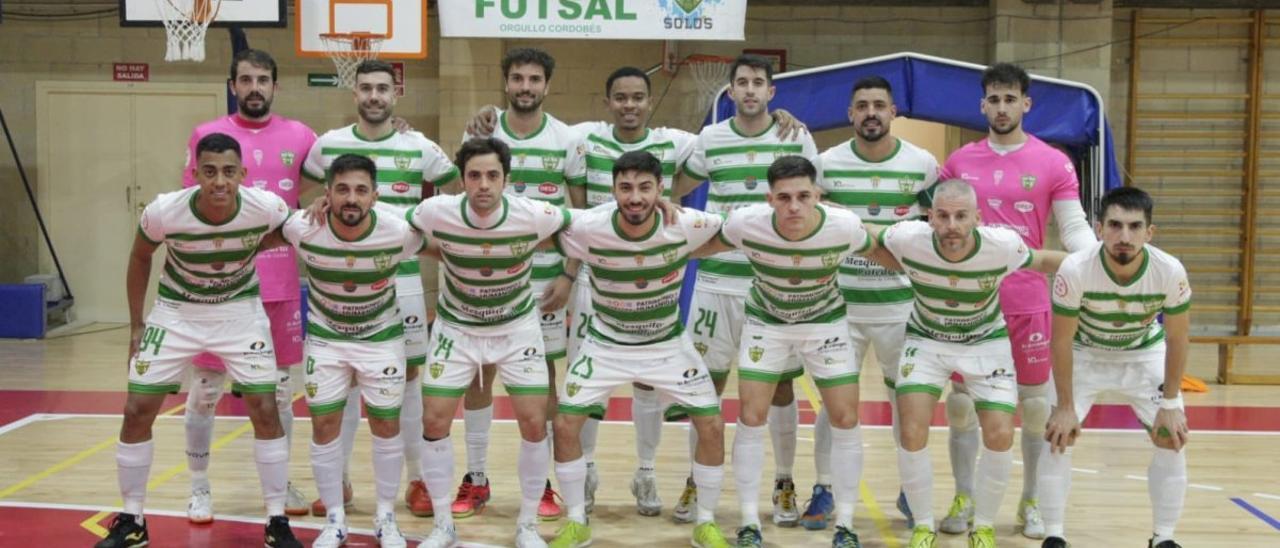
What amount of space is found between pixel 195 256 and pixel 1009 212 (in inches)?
144

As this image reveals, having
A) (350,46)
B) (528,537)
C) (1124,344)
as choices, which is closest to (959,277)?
(1124,344)

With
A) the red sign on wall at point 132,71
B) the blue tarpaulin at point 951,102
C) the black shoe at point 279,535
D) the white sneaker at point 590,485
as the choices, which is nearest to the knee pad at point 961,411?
the white sneaker at point 590,485

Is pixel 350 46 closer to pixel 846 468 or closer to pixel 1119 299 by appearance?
pixel 846 468

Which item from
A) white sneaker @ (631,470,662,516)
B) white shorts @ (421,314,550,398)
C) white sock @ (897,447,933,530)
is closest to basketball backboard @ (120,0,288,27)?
white shorts @ (421,314,550,398)

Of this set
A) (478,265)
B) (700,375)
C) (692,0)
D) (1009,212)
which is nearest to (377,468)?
(478,265)

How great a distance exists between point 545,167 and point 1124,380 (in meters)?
2.84

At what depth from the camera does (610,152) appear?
6383mm

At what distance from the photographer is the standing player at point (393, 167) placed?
629cm

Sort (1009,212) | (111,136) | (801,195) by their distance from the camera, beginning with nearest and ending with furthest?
(801,195), (1009,212), (111,136)

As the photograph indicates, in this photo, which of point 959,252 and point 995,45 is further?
point 995,45

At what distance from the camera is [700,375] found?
578 centimetres

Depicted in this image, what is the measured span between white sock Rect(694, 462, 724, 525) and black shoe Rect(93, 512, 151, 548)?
2.46 metres

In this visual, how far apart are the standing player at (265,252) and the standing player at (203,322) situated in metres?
0.41

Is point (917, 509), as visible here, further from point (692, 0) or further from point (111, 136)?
point (111, 136)
